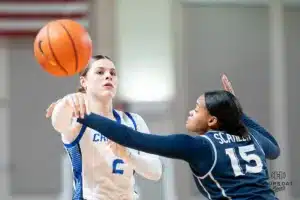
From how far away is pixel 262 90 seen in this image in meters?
7.05

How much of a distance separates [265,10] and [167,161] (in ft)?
7.49

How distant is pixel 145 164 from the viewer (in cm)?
319

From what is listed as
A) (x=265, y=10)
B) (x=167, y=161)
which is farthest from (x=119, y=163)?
(x=265, y=10)

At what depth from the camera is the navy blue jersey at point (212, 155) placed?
263 cm

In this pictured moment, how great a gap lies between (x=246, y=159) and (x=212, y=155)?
16cm

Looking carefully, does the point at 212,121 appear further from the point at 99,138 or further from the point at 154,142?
the point at 99,138

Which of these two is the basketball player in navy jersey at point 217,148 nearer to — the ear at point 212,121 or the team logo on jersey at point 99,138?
the ear at point 212,121

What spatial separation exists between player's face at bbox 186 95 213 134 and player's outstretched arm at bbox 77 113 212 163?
221mm

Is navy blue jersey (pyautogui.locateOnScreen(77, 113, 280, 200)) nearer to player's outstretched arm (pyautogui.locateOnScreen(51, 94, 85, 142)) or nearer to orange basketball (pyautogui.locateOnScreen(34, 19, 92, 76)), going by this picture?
player's outstretched arm (pyautogui.locateOnScreen(51, 94, 85, 142))

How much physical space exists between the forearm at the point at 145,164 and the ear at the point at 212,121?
47cm

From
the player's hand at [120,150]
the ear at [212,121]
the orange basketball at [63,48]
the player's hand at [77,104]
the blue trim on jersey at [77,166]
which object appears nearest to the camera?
the player's hand at [77,104]

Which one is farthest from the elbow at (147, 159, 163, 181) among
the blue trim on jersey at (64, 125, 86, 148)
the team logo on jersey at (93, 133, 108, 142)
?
the blue trim on jersey at (64, 125, 86, 148)

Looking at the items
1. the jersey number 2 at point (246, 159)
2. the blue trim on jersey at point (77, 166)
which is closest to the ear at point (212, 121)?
the jersey number 2 at point (246, 159)

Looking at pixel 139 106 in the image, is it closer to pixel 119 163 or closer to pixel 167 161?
pixel 167 161
